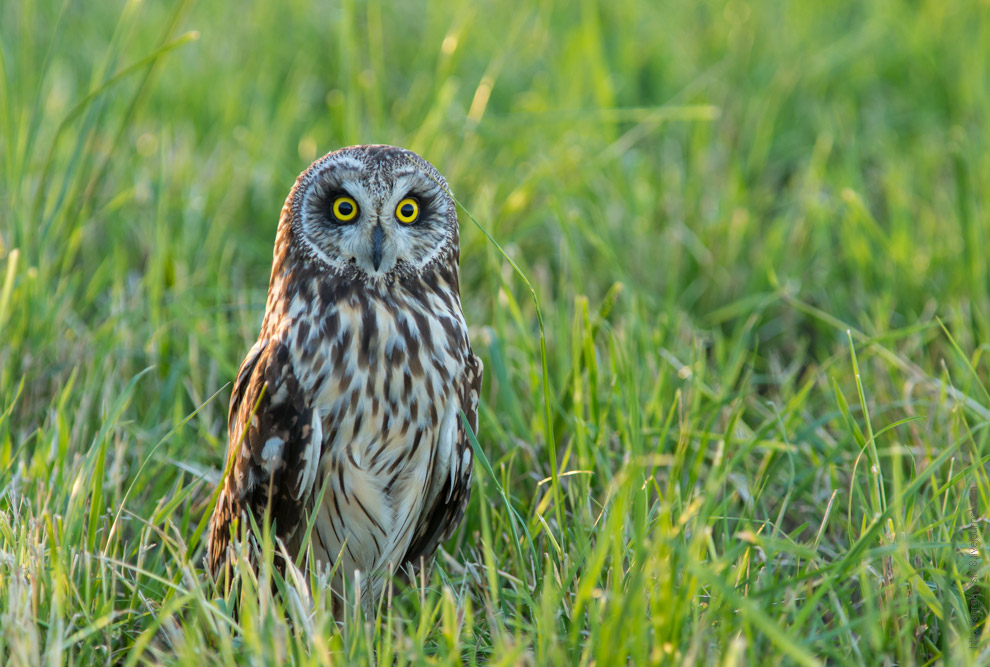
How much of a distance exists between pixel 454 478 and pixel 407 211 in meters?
0.72

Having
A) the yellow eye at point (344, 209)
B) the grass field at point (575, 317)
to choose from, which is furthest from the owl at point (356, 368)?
the grass field at point (575, 317)

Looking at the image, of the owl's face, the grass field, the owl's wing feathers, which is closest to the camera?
the grass field

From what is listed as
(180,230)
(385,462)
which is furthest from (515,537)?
(180,230)

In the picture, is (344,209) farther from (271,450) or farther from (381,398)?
(271,450)

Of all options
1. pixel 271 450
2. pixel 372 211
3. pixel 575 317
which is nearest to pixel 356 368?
pixel 271 450

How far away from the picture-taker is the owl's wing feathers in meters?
2.64

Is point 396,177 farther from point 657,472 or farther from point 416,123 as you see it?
point 416,123

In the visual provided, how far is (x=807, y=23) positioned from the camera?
5.72m

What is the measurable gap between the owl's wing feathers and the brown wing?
0.35m

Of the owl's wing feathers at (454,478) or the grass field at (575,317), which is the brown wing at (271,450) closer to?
the grass field at (575,317)

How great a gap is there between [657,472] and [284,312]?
1176 millimetres

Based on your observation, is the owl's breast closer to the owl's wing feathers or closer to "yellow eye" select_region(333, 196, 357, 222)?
the owl's wing feathers

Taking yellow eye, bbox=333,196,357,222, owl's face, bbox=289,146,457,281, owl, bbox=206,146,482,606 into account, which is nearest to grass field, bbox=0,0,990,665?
owl, bbox=206,146,482,606

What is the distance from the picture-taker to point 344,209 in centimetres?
251
